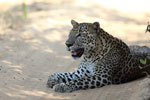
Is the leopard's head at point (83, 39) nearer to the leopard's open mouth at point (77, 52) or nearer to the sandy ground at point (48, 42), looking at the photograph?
the leopard's open mouth at point (77, 52)

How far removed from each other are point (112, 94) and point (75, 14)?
10039 mm

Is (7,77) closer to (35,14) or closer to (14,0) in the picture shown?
(35,14)

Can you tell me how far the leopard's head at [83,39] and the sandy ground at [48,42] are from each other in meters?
1.00

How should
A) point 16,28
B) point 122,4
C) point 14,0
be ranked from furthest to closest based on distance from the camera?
point 14,0 < point 122,4 < point 16,28

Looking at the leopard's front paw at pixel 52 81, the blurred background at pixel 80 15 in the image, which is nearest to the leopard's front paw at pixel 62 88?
the leopard's front paw at pixel 52 81

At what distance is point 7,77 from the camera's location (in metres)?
10.7

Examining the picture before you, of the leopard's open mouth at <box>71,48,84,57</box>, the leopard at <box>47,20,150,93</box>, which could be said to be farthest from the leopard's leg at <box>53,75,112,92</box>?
the leopard's open mouth at <box>71,48,84,57</box>

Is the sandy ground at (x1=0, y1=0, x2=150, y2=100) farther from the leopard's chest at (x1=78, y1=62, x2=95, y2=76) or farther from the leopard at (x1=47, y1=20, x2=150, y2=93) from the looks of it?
the leopard's chest at (x1=78, y1=62, x2=95, y2=76)

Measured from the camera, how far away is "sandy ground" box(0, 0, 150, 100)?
9367 mm

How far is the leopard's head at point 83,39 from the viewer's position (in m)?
10.1

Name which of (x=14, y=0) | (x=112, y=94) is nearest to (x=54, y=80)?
(x=112, y=94)

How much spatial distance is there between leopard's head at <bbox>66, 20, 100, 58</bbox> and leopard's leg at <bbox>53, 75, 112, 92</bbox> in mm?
644

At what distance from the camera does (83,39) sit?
10.1 metres

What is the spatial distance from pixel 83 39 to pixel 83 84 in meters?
1.06
